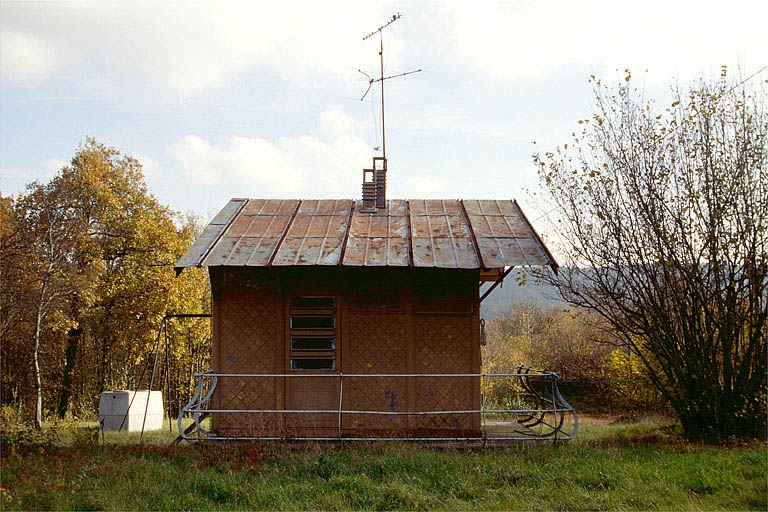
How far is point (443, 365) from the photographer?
12.5m

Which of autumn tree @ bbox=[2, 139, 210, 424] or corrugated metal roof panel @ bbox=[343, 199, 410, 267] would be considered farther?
autumn tree @ bbox=[2, 139, 210, 424]

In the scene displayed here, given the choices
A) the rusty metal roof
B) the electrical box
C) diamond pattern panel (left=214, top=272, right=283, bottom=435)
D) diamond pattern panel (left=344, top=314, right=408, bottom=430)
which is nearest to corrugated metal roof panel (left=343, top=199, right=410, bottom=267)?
the rusty metal roof

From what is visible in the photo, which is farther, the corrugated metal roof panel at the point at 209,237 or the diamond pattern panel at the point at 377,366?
the diamond pattern panel at the point at 377,366

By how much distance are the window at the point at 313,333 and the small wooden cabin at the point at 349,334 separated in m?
0.02

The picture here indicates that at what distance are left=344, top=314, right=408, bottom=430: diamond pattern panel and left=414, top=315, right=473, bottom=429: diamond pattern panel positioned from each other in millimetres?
311

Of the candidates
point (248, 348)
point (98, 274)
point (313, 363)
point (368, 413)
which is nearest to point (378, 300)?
point (313, 363)

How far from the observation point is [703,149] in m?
12.1

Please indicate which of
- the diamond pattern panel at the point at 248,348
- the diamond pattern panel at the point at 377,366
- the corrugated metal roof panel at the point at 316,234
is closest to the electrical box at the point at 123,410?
the diamond pattern panel at the point at 248,348

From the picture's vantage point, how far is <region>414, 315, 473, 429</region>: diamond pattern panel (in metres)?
12.4

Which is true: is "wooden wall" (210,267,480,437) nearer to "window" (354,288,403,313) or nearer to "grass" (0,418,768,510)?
"window" (354,288,403,313)

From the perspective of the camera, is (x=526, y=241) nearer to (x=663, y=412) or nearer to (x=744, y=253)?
(x=744, y=253)

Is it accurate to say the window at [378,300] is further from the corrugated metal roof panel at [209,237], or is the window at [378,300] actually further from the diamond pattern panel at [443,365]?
the corrugated metal roof panel at [209,237]

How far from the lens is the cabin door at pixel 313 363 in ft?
40.7

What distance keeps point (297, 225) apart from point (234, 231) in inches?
48.9
